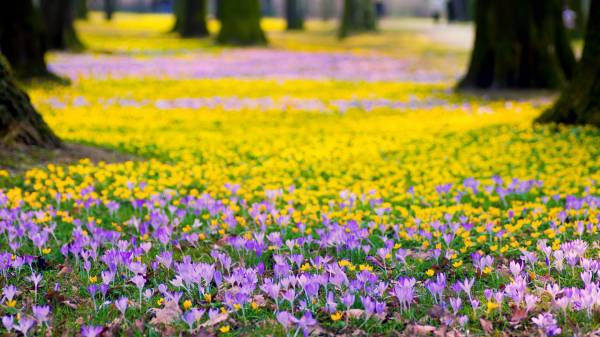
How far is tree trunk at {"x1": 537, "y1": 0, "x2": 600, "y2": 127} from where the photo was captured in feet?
32.6

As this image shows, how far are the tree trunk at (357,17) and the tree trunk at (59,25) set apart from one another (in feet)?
58.0

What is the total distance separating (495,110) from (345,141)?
14.0 ft

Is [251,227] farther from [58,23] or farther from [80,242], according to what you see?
[58,23]

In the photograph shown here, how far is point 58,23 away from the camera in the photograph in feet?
88.9

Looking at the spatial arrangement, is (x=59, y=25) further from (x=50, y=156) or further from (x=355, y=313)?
(x=355, y=313)

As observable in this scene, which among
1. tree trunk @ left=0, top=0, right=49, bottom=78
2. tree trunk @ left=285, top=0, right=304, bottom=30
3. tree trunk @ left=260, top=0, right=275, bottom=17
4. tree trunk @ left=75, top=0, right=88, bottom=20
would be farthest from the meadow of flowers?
tree trunk @ left=260, top=0, right=275, bottom=17

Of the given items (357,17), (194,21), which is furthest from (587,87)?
(357,17)

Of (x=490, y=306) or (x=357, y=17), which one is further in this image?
(x=357, y=17)

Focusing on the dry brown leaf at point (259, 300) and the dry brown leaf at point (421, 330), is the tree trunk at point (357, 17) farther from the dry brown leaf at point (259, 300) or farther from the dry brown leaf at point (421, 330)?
the dry brown leaf at point (421, 330)

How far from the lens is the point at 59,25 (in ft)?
89.0

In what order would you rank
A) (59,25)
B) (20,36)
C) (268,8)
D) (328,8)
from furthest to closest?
1. (268,8)
2. (328,8)
3. (59,25)
4. (20,36)

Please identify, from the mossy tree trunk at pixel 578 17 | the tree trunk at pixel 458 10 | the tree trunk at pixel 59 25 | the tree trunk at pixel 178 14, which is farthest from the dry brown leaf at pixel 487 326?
the tree trunk at pixel 458 10

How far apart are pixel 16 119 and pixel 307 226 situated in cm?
395

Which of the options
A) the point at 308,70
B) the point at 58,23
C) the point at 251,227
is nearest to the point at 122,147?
the point at 251,227
